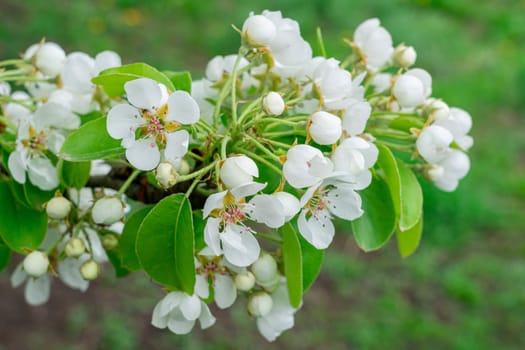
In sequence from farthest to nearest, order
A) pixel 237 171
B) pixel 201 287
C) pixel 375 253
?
pixel 375 253, pixel 201 287, pixel 237 171

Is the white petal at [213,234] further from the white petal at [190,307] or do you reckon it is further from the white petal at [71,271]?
the white petal at [71,271]

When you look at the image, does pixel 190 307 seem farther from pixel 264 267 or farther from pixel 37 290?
pixel 37 290

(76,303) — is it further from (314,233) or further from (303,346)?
(314,233)

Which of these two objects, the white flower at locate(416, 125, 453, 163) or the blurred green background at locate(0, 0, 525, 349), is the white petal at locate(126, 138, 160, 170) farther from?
the blurred green background at locate(0, 0, 525, 349)

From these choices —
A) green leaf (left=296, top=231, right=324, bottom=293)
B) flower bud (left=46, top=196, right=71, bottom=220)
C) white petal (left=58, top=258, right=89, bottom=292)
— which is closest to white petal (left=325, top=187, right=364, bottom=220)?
Result: green leaf (left=296, top=231, right=324, bottom=293)

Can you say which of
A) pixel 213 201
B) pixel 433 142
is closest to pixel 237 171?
pixel 213 201

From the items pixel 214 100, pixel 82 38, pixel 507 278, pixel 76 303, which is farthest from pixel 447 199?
pixel 214 100
